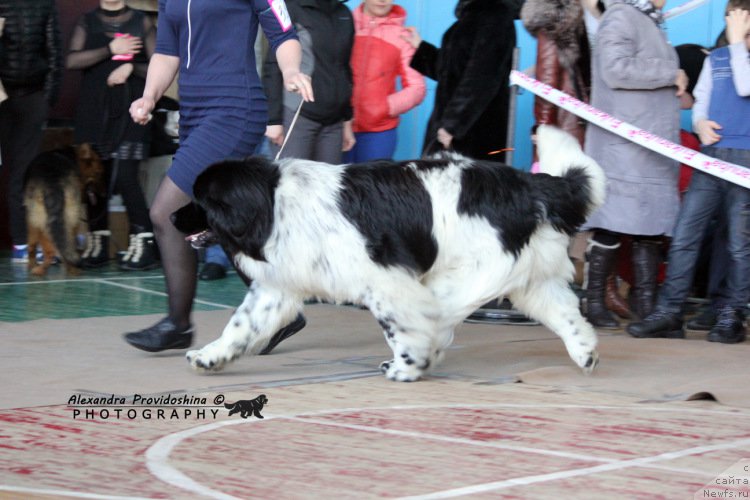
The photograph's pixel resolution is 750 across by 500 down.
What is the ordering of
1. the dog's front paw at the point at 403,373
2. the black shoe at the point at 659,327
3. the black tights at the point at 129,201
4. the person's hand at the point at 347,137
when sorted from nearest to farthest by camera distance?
the dog's front paw at the point at 403,373
the black shoe at the point at 659,327
the person's hand at the point at 347,137
the black tights at the point at 129,201

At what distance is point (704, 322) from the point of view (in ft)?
21.5

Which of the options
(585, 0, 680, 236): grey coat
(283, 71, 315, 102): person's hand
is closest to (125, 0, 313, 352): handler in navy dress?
(283, 71, 315, 102): person's hand

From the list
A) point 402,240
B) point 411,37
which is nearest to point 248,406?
point 402,240

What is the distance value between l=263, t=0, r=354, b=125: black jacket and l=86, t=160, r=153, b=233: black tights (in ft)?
7.39

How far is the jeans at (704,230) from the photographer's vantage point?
6023 mm

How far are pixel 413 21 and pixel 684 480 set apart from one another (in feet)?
22.7

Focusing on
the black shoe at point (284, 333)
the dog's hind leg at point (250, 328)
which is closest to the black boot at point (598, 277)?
the black shoe at point (284, 333)

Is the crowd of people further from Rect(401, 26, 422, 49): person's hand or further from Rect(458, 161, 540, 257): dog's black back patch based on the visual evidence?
Rect(458, 161, 540, 257): dog's black back patch

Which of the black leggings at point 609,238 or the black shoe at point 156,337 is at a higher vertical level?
the black leggings at point 609,238

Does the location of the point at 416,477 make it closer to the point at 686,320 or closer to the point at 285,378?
the point at 285,378

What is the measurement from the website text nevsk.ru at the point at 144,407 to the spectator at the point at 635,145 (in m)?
3.03

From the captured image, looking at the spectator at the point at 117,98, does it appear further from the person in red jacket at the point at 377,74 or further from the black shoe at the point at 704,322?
the black shoe at the point at 704,322

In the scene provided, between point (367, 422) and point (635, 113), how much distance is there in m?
3.25

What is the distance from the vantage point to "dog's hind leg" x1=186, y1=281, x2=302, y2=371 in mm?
4703
